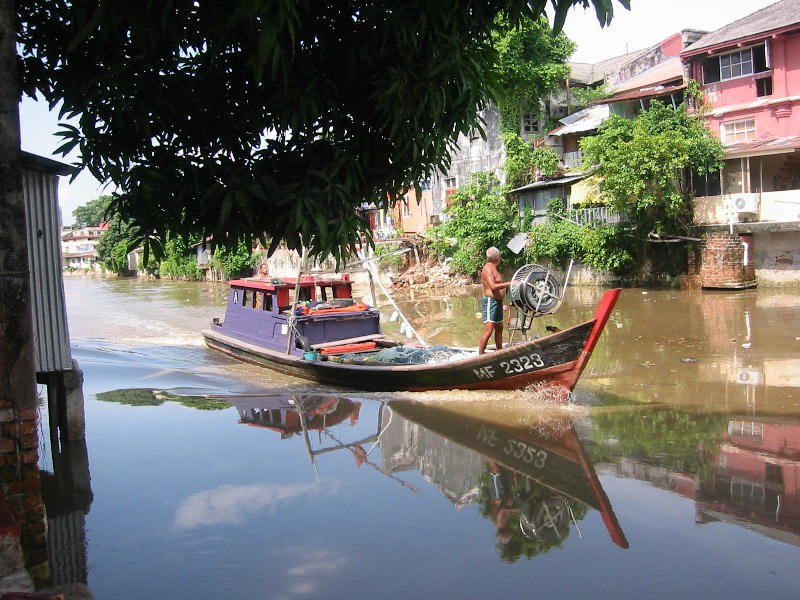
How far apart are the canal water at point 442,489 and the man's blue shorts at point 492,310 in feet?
3.89

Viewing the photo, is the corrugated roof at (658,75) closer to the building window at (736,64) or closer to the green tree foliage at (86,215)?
the building window at (736,64)

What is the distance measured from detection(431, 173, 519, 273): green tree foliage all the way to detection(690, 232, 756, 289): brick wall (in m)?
9.09

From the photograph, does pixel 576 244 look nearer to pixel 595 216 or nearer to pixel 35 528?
pixel 595 216

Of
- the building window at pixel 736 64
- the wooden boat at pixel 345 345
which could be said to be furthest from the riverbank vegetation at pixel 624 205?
the wooden boat at pixel 345 345

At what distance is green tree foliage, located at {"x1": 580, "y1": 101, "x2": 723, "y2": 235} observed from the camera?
2298cm

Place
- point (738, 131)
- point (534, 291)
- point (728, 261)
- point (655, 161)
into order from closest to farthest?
1. point (534, 291)
2. point (728, 261)
3. point (655, 161)
4. point (738, 131)

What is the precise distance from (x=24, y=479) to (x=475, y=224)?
88.6 ft

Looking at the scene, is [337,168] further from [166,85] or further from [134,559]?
[134,559]

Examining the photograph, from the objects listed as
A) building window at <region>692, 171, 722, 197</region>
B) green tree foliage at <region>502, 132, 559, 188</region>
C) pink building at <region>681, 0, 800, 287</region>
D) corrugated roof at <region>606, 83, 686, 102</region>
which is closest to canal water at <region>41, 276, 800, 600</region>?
pink building at <region>681, 0, 800, 287</region>

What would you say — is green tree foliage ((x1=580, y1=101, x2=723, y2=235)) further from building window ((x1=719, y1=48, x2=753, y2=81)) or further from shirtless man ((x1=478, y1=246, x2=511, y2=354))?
shirtless man ((x1=478, y1=246, x2=511, y2=354))

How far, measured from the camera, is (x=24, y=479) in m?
4.47

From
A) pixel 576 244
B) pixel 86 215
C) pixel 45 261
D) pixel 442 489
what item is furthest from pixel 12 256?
pixel 86 215

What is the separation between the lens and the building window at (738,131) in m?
24.2

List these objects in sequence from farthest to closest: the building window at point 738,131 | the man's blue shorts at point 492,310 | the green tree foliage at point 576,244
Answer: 1. the green tree foliage at point 576,244
2. the building window at point 738,131
3. the man's blue shorts at point 492,310
